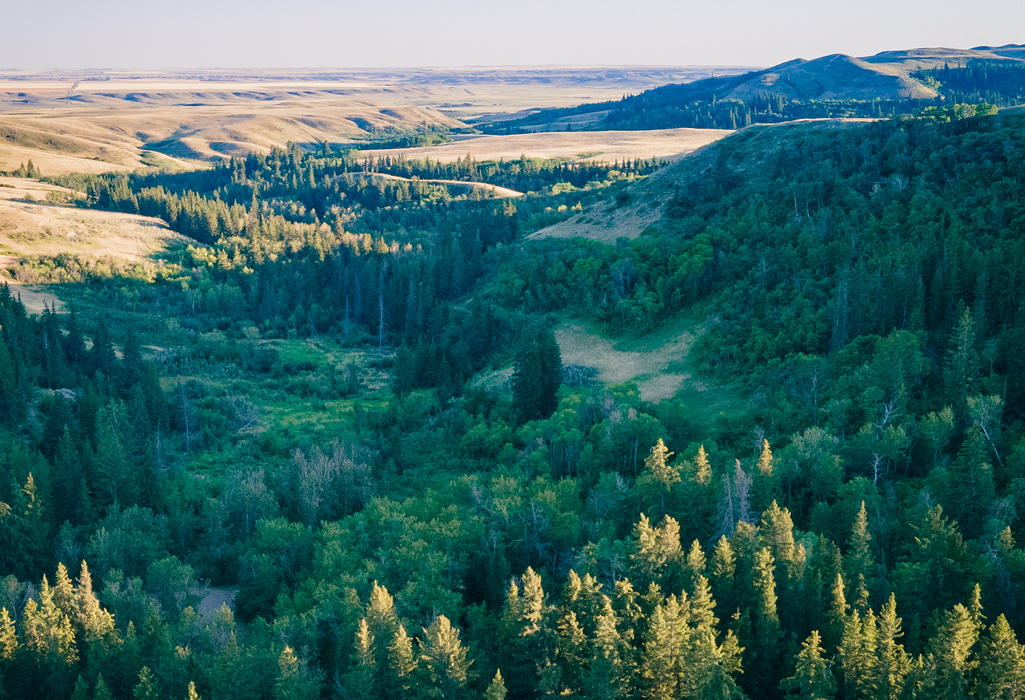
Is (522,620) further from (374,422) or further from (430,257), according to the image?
(430,257)

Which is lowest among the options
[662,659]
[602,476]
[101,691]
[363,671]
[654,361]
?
[101,691]

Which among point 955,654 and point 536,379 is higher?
point 955,654

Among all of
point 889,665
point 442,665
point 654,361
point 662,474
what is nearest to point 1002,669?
point 889,665

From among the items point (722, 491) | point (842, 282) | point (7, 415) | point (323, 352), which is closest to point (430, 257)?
point (323, 352)

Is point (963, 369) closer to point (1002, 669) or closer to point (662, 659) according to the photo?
point (1002, 669)

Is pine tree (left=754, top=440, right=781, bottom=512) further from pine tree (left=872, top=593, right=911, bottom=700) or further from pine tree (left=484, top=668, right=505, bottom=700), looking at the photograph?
pine tree (left=484, top=668, right=505, bottom=700)

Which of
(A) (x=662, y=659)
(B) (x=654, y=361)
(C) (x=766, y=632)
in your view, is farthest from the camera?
(B) (x=654, y=361)

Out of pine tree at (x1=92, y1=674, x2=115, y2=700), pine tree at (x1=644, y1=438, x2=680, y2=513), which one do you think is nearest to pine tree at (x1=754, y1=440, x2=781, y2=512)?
pine tree at (x1=644, y1=438, x2=680, y2=513)
